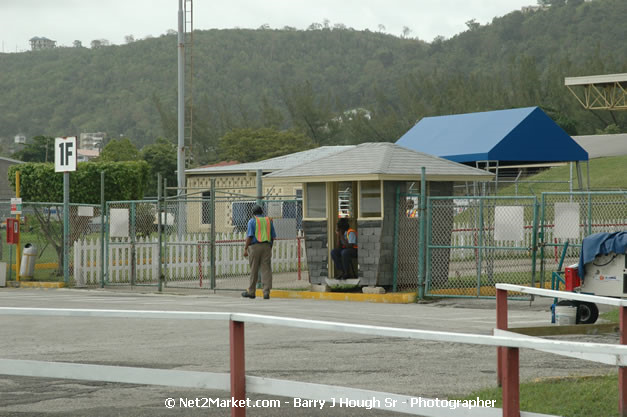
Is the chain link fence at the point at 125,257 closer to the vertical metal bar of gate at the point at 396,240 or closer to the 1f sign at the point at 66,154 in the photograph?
the 1f sign at the point at 66,154

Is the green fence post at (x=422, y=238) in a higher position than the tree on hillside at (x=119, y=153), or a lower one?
lower

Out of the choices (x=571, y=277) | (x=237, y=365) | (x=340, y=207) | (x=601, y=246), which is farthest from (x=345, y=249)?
(x=237, y=365)

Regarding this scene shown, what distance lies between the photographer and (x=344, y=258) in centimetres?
2000

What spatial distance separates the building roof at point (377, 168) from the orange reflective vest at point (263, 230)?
1970mm

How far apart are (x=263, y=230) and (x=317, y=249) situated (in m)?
2.38

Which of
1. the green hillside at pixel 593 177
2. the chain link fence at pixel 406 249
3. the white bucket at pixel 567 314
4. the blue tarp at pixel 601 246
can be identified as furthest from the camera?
the green hillside at pixel 593 177

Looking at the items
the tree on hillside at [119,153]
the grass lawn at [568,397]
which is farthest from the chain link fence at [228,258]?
the tree on hillside at [119,153]

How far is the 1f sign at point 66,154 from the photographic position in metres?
23.6

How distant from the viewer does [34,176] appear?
2797cm

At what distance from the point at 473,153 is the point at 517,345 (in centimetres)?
2626

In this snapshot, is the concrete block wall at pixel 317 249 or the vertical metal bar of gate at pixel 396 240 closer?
the vertical metal bar of gate at pixel 396 240

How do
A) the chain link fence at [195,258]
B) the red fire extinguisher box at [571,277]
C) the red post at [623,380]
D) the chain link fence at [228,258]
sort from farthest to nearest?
the chain link fence at [195,258]
the chain link fence at [228,258]
the red fire extinguisher box at [571,277]
the red post at [623,380]

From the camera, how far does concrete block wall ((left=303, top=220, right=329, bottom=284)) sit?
20531mm

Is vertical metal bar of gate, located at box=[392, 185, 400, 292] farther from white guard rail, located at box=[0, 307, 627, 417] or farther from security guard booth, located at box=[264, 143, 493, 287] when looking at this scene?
white guard rail, located at box=[0, 307, 627, 417]
